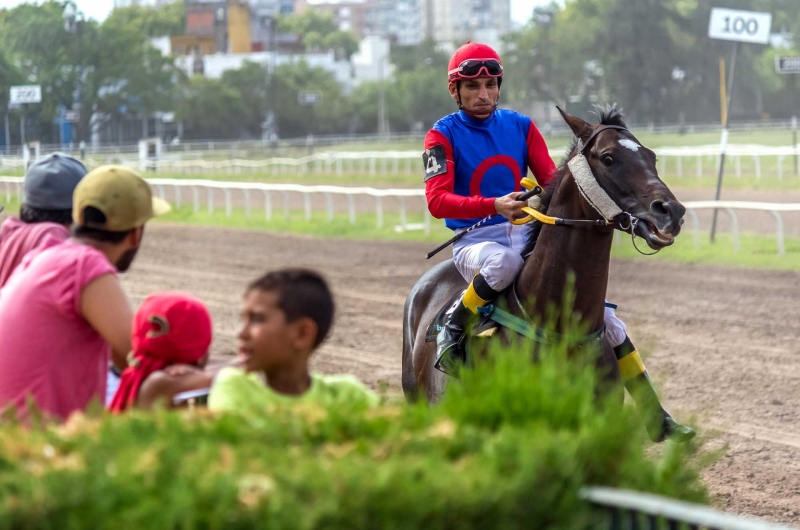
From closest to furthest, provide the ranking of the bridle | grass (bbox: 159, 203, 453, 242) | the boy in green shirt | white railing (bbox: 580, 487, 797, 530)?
white railing (bbox: 580, 487, 797, 530) → the boy in green shirt → the bridle → grass (bbox: 159, 203, 453, 242)

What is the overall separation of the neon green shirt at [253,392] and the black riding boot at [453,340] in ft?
6.69

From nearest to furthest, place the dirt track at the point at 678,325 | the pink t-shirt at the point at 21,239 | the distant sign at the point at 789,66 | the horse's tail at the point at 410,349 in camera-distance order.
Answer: the pink t-shirt at the point at 21,239
the horse's tail at the point at 410,349
the dirt track at the point at 678,325
the distant sign at the point at 789,66

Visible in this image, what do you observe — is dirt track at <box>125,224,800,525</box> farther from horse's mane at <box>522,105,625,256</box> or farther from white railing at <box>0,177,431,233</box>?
white railing at <box>0,177,431,233</box>

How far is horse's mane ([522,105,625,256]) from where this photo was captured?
5148mm

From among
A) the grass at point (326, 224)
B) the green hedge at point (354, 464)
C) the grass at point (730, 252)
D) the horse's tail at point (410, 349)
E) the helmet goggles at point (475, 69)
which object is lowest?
the grass at point (326, 224)

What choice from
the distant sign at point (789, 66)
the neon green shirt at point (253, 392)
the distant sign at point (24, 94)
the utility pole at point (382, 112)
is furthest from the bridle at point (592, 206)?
the utility pole at point (382, 112)

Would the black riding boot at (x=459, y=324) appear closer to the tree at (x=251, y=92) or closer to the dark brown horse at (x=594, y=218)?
the dark brown horse at (x=594, y=218)

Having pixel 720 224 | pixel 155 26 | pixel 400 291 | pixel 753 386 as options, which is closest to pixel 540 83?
pixel 155 26

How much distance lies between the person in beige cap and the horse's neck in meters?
1.87

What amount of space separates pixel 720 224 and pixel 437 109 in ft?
197

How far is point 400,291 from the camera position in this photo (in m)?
13.7

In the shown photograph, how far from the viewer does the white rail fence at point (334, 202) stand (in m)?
15.0

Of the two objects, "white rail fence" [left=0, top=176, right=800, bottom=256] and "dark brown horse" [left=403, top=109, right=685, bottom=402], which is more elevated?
"dark brown horse" [left=403, top=109, right=685, bottom=402]

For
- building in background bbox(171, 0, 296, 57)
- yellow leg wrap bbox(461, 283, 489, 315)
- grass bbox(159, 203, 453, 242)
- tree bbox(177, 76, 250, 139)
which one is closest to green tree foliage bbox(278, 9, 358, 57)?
building in background bbox(171, 0, 296, 57)
